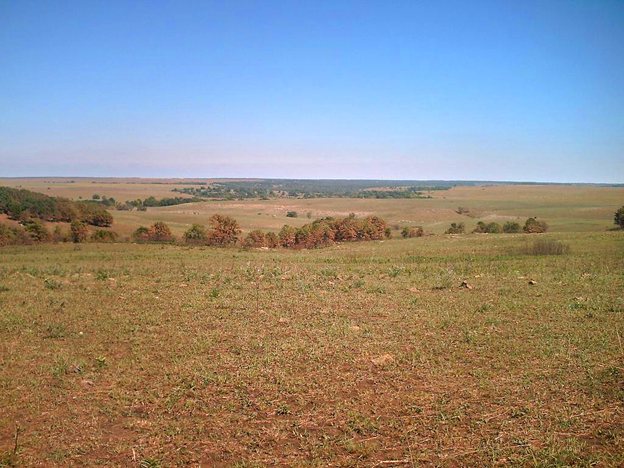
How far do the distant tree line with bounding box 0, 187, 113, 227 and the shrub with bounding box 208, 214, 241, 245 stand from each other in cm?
2313

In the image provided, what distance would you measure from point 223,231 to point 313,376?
45297mm

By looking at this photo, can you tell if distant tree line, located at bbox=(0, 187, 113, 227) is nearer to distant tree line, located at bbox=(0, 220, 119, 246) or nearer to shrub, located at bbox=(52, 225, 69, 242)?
shrub, located at bbox=(52, 225, 69, 242)

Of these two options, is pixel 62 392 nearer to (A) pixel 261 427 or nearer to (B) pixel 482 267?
(A) pixel 261 427

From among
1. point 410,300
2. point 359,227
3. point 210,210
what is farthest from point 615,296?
point 210,210

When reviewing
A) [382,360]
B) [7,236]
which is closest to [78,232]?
[7,236]

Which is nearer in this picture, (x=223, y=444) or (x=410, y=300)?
(x=223, y=444)

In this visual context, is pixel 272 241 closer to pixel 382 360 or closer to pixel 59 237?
pixel 59 237

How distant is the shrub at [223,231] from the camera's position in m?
49.5

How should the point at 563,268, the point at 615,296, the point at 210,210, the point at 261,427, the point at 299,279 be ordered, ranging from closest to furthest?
the point at 261,427 < the point at 615,296 < the point at 299,279 < the point at 563,268 < the point at 210,210

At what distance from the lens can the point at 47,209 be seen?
60.8m

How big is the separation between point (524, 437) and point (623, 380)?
97.7 inches

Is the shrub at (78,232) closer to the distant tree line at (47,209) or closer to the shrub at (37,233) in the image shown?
the shrub at (37,233)

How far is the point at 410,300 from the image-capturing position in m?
11.5

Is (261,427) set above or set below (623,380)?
below
